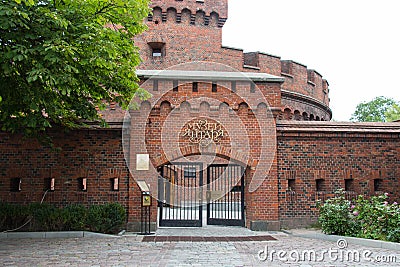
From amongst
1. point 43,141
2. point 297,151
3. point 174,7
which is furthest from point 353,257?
point 174,7

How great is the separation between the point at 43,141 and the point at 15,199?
1976mm

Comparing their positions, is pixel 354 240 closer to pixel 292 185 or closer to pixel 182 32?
pixel 292 185

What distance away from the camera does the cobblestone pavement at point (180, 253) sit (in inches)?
298

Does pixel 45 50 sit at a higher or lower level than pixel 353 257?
higher

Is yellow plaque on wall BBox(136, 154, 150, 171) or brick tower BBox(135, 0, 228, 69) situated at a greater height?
brick tower BBox(135, 0, 228, 69)

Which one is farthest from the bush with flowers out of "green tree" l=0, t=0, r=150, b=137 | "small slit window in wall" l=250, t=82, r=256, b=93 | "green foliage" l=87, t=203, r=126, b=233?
"green tree" l=0, t=0, r=150, b=137

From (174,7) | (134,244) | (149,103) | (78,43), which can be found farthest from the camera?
(174,7)

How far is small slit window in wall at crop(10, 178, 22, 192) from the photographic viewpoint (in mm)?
12086

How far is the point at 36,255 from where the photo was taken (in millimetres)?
8234

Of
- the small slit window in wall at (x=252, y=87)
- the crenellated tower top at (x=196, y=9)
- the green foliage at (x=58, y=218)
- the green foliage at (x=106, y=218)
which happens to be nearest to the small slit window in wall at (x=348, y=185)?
the small slit window in wall at (x=252, y=87)

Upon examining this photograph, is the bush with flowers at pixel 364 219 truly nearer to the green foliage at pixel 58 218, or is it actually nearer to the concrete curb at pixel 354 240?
the concrete curb at pixel 354 240

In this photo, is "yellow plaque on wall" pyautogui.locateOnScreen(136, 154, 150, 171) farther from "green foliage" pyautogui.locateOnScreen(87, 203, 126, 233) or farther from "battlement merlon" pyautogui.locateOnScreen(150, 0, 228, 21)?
"battlement merlon" pyautogui.locateOnScreen(150, 0, 228, 21)

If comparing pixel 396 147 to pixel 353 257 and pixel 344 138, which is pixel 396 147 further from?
pixel 353 257

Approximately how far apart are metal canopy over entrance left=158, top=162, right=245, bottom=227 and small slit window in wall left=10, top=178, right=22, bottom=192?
13.7ft
